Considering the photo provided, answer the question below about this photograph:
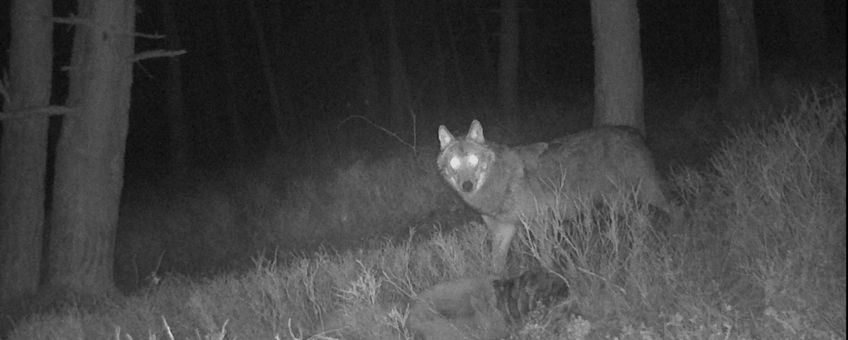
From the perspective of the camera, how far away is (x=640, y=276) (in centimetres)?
529

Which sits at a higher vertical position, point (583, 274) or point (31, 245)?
point (583, 274)

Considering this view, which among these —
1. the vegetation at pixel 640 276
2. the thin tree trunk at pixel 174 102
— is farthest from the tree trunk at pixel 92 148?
the thin tree trunk at pixel 174 102

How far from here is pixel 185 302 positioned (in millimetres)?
8750

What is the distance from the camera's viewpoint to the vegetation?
191 inches

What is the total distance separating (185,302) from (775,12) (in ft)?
74.4

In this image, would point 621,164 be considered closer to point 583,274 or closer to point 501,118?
point 583,274

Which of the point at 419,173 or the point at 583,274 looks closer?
the point at 583,274

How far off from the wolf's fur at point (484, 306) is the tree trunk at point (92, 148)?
634 centimetres

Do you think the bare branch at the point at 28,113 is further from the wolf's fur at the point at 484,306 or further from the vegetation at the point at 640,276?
the wolf's fur at the point at 484,306

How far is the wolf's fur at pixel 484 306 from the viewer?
18.4ft

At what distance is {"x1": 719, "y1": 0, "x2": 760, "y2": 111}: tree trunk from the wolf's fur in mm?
7915

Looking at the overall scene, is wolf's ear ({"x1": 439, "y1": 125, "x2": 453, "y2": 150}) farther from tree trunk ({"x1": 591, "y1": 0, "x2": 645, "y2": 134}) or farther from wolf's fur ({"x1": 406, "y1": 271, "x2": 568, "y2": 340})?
tree trunk ({"x1": 591, "y1": 0, "x2": 645, "y2": 134})

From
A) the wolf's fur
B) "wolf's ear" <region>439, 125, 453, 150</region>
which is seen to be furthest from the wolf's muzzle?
the wolf's fur

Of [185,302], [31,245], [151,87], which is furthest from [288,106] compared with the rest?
[185,302]
